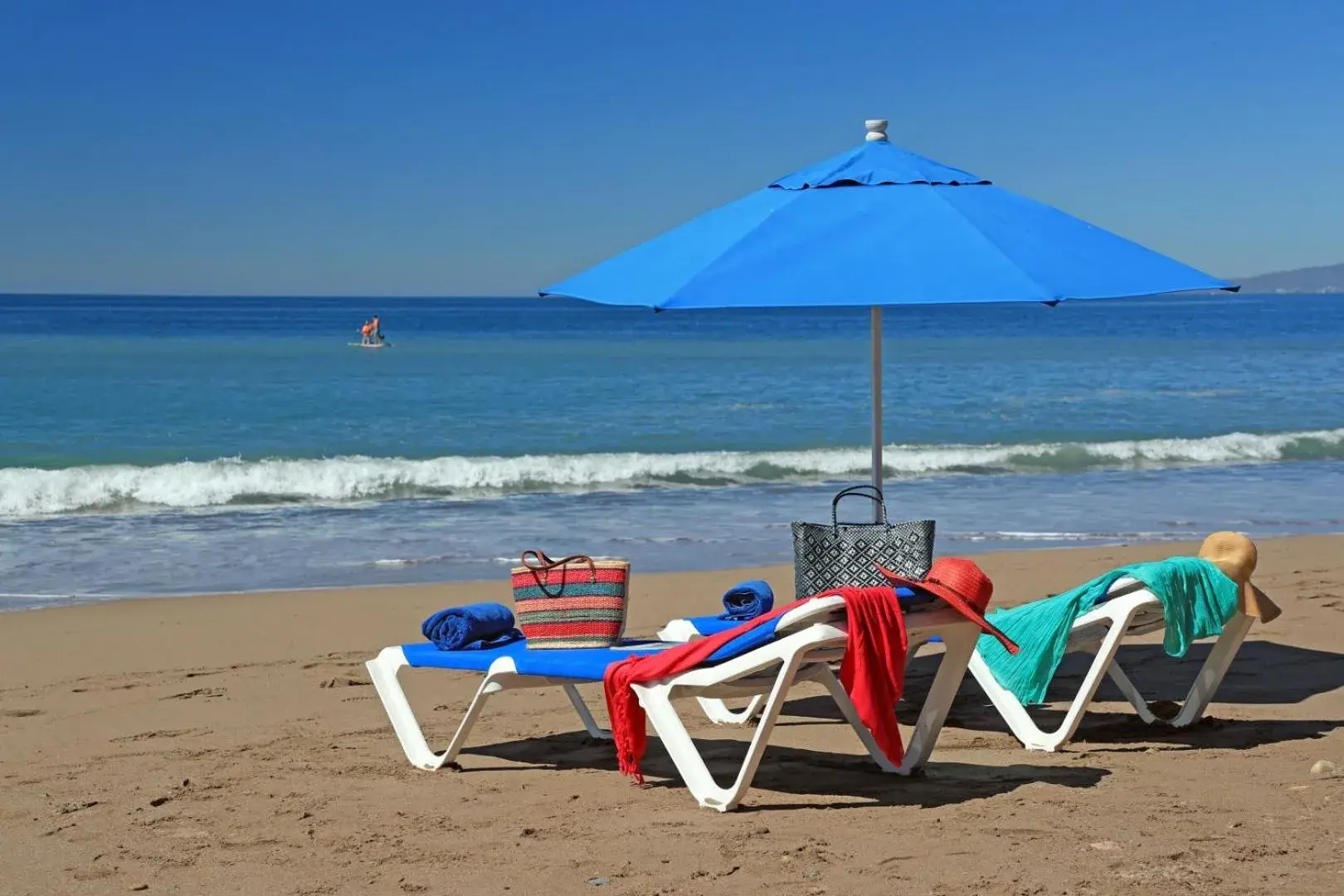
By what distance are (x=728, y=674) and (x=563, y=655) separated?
0.70 meters

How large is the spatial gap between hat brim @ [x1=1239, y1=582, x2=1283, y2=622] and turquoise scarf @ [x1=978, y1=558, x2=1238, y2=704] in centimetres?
4

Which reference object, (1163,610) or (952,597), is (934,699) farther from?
(1163,610)

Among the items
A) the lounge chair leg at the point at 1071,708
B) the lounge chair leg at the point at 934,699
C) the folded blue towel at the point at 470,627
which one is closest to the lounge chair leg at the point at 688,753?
the lounge chair leg at the point at 934,699

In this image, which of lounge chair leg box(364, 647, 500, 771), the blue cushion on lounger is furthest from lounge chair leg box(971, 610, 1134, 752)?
lounge chair leg box(364, 647, 500, 771)

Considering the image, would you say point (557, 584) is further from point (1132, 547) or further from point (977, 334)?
point (977, 334)

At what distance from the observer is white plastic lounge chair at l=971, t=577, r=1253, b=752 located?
546 centimetres

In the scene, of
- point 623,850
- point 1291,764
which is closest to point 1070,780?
point 1291,764

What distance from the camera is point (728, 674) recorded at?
15.5ft

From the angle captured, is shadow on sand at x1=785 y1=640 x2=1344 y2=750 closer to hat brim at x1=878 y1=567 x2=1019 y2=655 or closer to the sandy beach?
the sandy beach

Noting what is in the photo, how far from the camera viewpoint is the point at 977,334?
214 ft

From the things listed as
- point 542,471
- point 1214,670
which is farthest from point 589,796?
point 542,471

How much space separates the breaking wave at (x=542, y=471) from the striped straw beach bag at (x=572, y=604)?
10.4 meters

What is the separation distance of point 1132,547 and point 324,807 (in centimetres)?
786

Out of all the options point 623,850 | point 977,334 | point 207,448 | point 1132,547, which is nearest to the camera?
point 623,850
